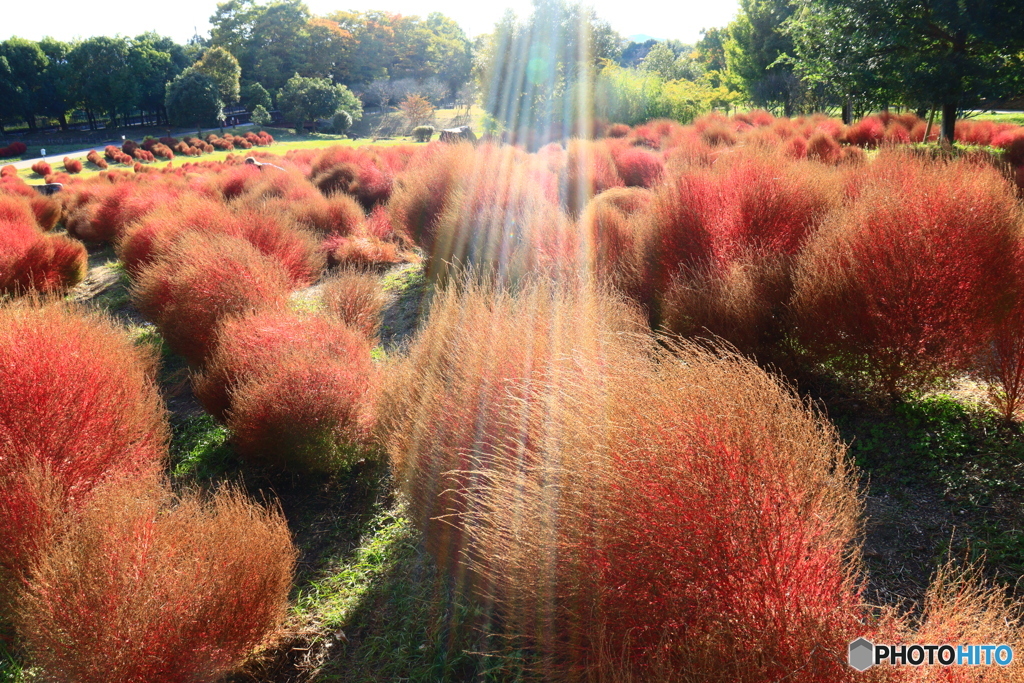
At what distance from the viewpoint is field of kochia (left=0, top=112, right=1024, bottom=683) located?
217cm

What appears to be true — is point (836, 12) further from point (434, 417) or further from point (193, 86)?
point (193, 86)

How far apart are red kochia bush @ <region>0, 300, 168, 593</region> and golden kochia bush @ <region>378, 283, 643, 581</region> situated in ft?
7.46

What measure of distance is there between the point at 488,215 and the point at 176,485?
5.83 metres

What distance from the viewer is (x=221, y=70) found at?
46531 millimetres

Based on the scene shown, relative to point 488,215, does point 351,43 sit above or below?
above

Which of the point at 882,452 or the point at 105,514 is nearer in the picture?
the point at 105,514

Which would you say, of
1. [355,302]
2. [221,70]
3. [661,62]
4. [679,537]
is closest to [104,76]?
[221,70]

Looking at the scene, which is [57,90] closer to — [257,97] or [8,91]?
[8,91]

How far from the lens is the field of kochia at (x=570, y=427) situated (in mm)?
2170

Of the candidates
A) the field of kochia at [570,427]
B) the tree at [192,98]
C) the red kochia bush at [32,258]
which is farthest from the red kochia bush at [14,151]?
the field of kochia at [570,427]

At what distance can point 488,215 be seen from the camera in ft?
31.3

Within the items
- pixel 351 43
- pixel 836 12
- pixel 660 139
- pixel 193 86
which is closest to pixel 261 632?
pixel 836 12

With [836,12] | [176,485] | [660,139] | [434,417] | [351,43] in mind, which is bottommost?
[176,485]

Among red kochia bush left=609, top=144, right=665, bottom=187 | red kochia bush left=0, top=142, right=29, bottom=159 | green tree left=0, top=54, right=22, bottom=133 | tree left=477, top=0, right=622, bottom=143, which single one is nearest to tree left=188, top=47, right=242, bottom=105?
green tree left=0, top=54, right=22, bottom=133
